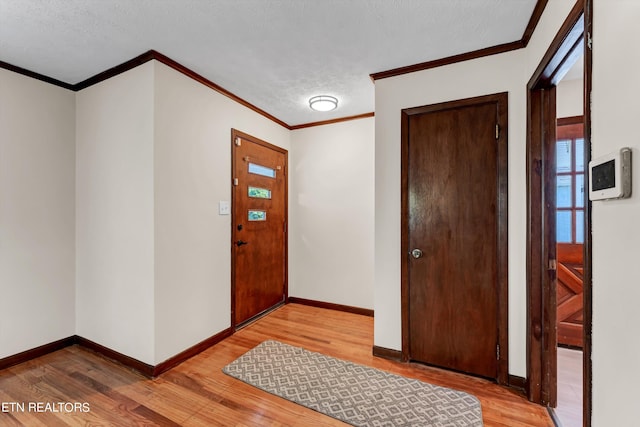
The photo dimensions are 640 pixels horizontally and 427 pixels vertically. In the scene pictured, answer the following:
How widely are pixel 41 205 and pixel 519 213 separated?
3855 millimetres

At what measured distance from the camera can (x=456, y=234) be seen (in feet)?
7.17

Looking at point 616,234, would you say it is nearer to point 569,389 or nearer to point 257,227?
point 569,389

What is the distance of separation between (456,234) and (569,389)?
130 cm

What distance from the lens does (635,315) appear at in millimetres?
837

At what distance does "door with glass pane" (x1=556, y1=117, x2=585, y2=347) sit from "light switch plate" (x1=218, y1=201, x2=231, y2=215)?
3.16 m

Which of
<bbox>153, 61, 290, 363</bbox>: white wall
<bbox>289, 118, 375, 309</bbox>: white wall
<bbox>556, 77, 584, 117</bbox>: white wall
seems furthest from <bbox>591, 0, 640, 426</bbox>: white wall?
<bbox>153, 61, 290, 363</bbox>: white wall

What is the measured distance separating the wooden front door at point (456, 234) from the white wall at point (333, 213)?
110 cm

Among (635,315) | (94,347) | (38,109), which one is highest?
(38,109)

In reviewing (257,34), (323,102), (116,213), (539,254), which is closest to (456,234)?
(539,254)

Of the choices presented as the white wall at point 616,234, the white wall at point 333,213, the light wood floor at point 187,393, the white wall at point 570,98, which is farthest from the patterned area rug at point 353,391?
the white wall at point 570,98

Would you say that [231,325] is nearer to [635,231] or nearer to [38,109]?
[38,109]

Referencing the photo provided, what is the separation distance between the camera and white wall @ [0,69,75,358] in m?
2.29

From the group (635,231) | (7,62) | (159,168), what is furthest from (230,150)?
(635,231)

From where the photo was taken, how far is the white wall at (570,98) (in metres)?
2.53
